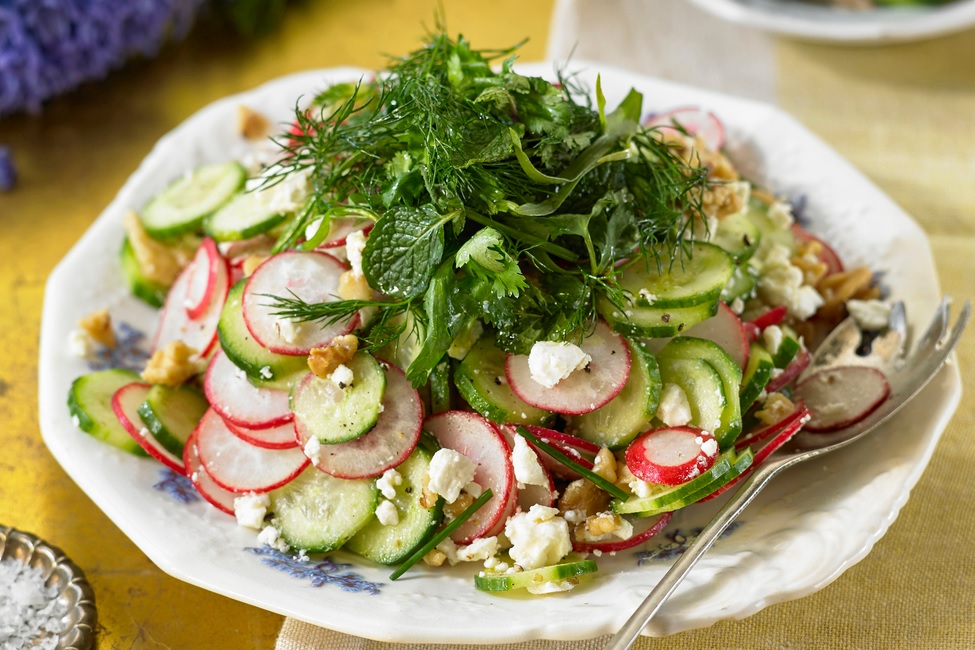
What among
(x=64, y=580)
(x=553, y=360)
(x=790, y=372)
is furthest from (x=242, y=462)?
(x=790, y=372)

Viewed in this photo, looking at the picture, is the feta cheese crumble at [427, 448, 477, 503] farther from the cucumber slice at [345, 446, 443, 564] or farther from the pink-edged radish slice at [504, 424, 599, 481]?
the pink-edged radish slice at [504, 424, 599, 481]

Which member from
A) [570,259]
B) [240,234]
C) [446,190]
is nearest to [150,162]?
[240,234]

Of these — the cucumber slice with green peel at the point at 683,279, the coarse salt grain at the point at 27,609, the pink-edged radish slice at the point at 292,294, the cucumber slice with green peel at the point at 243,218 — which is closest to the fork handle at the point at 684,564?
the cucumber slice with green peel at the point at 683,279

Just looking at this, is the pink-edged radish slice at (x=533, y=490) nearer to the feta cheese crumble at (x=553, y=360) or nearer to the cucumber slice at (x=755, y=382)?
the feta cheese crumble at (x=553, y=360)

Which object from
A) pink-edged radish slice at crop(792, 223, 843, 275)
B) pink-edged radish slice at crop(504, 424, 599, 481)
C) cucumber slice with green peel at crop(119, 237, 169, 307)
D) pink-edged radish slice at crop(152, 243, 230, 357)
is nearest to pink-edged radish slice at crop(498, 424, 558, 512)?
pink-edged radish slice at crop(504, 424, 599, 481)

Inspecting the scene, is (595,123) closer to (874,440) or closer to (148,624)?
(874,440)

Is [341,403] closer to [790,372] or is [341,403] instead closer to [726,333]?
[726,333]
